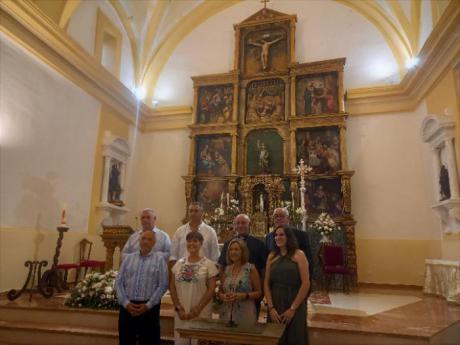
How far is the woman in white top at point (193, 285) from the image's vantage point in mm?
3557

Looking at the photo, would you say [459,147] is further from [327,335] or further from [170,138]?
[170,138]

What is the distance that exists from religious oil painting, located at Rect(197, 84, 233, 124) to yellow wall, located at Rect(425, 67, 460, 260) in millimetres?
5533

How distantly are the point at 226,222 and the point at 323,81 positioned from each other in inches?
196

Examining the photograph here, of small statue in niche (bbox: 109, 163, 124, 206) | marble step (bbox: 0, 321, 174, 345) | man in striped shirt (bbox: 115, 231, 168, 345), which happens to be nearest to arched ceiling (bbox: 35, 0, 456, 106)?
small statue in niche (bbox: 109, 163, 124, 206)

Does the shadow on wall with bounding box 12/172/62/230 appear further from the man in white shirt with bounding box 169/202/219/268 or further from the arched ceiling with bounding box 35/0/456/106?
the man in white shirt with bounding box 169/202/219/268

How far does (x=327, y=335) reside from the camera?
446 centimetres

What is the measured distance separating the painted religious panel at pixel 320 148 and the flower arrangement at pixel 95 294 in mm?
6391

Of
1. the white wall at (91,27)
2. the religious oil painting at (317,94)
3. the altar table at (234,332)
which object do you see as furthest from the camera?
the religious oil painting at (317,94)

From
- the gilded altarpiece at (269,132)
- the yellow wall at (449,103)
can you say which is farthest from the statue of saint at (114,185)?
the yellow wall at (449,103)

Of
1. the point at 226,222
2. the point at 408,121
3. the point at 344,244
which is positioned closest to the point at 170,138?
the point at 226,222

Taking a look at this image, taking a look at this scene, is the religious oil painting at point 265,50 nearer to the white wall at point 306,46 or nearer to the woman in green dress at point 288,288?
the white wall at point 306,46

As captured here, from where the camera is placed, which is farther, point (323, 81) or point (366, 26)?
point (366, 26)

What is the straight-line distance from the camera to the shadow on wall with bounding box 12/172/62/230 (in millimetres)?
7301

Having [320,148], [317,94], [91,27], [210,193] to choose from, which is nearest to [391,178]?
[320,148]
